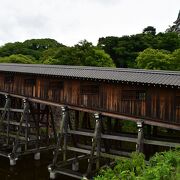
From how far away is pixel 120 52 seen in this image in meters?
50.3

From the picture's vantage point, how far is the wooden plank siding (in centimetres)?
1841

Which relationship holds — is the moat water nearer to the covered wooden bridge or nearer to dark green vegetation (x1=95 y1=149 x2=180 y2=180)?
the covered wooden bridge

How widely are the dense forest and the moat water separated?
17.6m

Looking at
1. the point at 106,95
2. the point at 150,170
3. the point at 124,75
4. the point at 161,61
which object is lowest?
the point at 150,170

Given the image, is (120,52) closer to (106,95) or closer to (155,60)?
(155,60)

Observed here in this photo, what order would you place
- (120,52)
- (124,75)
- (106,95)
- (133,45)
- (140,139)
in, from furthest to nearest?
(133,45), (120,52), (106,95), (124,75), (140,139)

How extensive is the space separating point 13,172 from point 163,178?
14586 millimetres

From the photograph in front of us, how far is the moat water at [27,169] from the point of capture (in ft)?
73.8

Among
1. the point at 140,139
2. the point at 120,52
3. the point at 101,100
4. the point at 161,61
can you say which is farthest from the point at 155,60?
the point at 140,139

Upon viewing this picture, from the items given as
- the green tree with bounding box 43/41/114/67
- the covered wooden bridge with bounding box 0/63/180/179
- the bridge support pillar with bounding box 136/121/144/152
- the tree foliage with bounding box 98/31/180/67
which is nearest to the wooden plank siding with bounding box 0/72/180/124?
the covered wooden bridge with bounding box 0/63/180/179

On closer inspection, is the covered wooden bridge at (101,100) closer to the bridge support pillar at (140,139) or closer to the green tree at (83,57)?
the bridge support pillar at (140,139)

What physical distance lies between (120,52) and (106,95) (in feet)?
99.3

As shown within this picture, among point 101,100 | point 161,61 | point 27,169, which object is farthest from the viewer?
point 161,61

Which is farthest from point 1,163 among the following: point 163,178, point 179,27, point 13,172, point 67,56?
point 179,27
